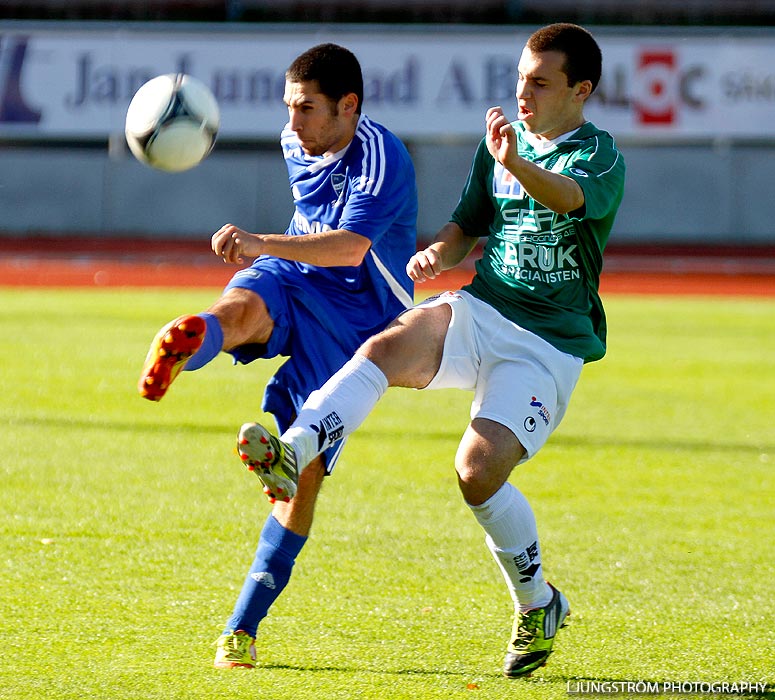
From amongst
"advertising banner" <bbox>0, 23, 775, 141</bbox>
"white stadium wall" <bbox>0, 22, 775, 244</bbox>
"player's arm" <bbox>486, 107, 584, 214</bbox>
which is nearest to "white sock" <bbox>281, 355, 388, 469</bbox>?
"player's arm" <bbox>486, 107, 584, 214</bbox>

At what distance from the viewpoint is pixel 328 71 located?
4516 mm

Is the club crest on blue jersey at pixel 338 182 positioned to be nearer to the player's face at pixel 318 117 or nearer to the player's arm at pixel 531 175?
the player's face at pixel 318 117

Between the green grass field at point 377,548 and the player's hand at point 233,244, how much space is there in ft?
4.51

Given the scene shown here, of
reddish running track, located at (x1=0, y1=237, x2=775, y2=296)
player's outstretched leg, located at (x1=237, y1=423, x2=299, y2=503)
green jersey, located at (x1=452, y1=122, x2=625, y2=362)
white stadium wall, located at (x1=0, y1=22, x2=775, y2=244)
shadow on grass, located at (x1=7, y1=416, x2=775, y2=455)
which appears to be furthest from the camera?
white stadium wall, located at (x1=0, y1=22, x2=775, y2=244)

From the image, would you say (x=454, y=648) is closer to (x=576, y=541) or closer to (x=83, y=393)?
(x=576, y=541)

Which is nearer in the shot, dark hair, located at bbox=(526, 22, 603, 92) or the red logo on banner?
dark hair, located at bbox=(526, 22, 603, 92)

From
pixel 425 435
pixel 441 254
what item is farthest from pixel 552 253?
pixel 425 435

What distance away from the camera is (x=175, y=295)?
19.2 meters

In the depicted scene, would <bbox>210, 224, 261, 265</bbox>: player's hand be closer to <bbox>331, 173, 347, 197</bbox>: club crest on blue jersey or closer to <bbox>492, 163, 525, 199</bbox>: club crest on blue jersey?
<bbox>331, 173, 347, 197</bbox>: club crest on blue jersey

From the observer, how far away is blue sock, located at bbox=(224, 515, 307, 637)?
4363 mm

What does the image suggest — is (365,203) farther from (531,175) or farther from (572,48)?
(572,48)

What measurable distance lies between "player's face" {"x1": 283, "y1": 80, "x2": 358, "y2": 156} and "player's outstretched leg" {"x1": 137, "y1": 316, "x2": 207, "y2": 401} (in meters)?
0.98

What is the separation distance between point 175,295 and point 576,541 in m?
13.7

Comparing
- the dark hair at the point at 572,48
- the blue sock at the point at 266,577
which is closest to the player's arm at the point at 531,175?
the dark hair at the point at 572,48
